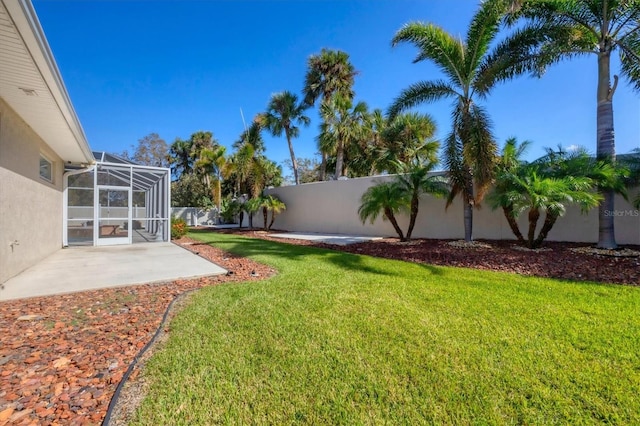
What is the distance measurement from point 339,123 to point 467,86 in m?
9.21

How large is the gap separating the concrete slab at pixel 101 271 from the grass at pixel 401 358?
2.12 metres

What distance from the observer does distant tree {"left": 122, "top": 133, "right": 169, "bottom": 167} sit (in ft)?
123

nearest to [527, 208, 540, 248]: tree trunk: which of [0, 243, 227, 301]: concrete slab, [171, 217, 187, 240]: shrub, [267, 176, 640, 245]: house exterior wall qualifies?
[267, 176, 640, 245]: house exterior wall

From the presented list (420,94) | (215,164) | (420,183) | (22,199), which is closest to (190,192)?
(215,164)

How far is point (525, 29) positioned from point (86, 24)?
13.2 m

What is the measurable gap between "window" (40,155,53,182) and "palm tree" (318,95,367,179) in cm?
1244

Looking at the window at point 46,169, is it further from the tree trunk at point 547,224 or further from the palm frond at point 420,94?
the tree trunk at point 547,224

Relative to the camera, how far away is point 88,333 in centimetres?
340

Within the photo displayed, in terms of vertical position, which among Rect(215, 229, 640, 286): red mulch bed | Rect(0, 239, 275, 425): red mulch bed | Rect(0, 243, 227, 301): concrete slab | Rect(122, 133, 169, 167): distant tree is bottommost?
Rect(0, 239, 275, 425): red mulch bed

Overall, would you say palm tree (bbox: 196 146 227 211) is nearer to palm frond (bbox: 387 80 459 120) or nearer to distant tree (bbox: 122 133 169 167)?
distant tree (bbox: 122 133 169 167)

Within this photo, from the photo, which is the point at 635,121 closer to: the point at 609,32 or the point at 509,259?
the point at 609,32

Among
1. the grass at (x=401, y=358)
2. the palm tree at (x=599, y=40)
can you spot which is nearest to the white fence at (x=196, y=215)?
the grass at (x=401, y=358)

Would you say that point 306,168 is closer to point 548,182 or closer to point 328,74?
point 328,74

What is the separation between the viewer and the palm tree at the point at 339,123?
1752 cm
